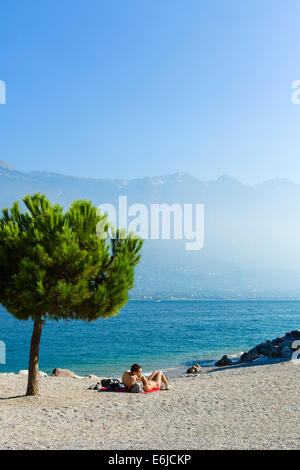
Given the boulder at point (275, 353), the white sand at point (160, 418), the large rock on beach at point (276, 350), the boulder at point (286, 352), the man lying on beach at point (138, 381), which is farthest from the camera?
the boulder at point (275, 353)

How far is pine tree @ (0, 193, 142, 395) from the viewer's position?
37.9 ft

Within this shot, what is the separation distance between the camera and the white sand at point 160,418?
26.0 feet

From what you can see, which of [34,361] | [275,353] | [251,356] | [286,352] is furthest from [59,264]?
[251,356]

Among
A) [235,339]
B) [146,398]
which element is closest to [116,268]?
[146,398]

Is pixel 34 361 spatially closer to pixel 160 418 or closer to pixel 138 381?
pixel 138 381

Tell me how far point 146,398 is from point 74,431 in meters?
3.96

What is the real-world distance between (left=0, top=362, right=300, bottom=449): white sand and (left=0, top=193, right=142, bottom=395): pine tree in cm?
239

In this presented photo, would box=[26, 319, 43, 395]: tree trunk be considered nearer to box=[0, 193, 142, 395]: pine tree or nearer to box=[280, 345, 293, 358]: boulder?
box=[0, 193, 142, 395]: pine tree

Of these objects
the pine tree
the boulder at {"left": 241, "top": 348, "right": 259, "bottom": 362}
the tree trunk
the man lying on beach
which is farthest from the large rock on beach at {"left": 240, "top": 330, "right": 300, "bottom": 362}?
the tree trunk

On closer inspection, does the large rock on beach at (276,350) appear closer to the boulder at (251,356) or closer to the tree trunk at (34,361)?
the boulder at (251,356)

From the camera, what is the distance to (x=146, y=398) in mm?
12500

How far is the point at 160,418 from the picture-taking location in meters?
10.0

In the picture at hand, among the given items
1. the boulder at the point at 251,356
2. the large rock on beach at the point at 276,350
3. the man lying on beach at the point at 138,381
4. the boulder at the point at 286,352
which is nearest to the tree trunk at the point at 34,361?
the man lying on beach at the point at 138,381

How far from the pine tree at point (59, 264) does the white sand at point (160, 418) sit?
94.0 inches
